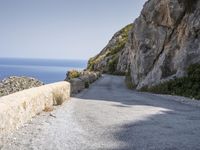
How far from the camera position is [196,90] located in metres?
24.6

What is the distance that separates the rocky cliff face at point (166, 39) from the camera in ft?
96.4

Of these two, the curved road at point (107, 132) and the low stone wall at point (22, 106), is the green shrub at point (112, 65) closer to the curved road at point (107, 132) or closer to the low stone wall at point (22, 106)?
the low stone wall at point (22, 106)

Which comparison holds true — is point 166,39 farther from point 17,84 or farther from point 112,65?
point 112,65

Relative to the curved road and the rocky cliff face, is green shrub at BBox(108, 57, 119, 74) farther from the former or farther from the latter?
the curved road

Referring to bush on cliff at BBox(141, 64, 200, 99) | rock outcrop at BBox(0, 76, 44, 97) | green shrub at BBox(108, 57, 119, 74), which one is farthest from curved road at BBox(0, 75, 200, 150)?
green shrub at BBox(108, 57, 119, 74)

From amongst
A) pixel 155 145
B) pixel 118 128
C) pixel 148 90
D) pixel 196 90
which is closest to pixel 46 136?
pixel 118 128

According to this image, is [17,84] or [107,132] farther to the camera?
[17,84]

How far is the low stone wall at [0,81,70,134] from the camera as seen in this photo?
9.83 meters

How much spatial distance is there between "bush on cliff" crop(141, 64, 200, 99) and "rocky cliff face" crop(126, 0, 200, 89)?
919 mm

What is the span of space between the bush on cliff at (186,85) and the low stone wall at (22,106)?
1085 cm

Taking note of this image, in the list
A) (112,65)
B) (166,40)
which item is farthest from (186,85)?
(112,65)

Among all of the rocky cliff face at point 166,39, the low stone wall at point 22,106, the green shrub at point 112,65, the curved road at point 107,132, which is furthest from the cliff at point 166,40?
the green shrub at point 112,65

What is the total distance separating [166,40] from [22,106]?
25477mm

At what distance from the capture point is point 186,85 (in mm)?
26031
